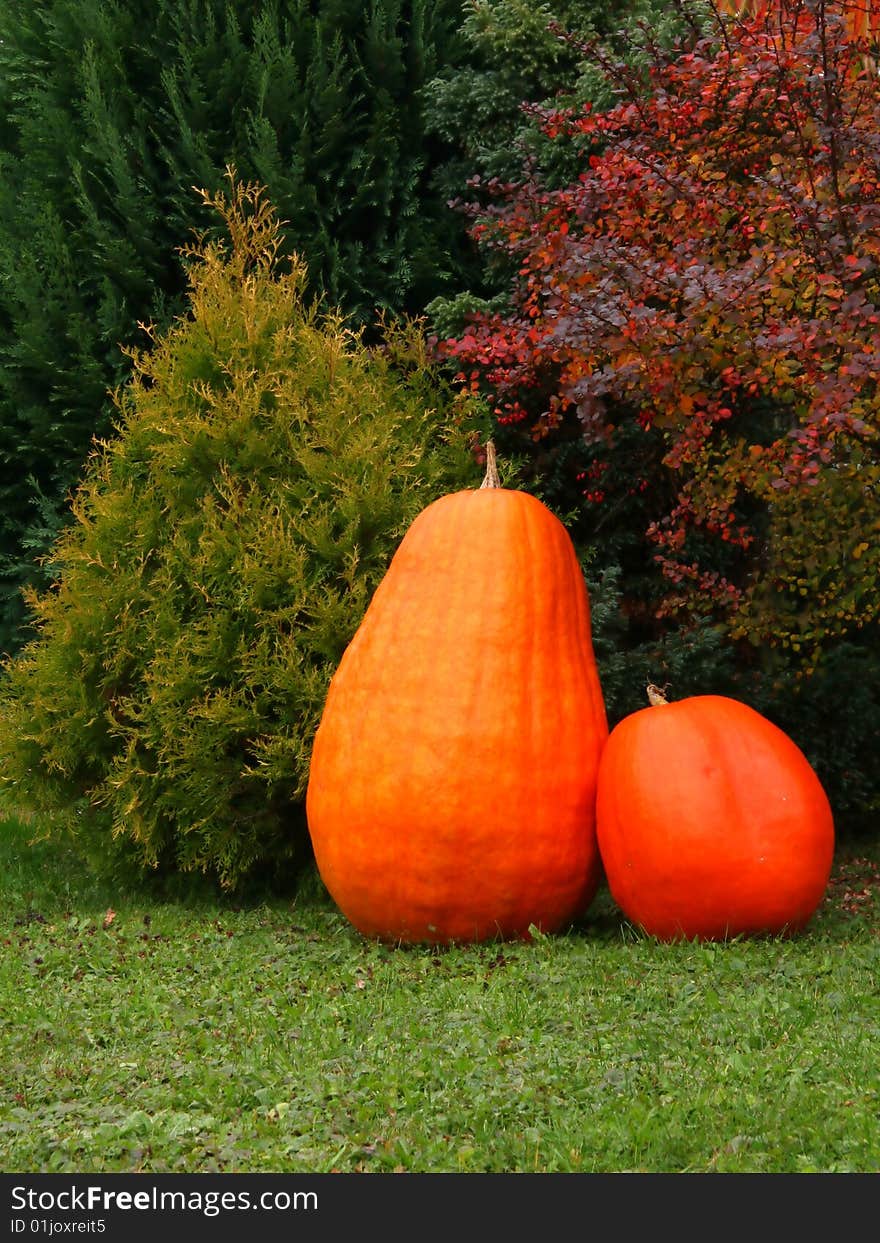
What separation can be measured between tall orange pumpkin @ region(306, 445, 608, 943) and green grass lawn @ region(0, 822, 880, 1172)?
0.20 meters

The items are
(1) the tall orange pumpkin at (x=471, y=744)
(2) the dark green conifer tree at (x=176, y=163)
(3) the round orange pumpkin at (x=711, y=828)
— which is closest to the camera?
(3) the round orange pumpkin at (x=711, y=828)

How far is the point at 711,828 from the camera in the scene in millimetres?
4273

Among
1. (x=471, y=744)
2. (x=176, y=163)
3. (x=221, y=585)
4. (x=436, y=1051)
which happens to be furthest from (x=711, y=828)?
(x=176, y=163)

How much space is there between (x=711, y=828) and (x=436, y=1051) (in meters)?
1.32

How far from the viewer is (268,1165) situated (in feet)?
8.85

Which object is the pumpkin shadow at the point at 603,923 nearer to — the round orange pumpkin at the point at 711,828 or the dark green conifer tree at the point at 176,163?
the round orange pumpkin at the point at 711,828

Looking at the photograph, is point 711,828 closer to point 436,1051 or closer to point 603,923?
point 603,923

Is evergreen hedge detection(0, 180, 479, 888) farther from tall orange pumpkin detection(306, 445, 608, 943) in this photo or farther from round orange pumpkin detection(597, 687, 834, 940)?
round orange pumpkin detection(597, 687, 834, 940)

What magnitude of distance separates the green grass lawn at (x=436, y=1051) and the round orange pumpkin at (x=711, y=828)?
13cm

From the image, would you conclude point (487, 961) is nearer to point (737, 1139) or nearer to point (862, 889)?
A: point (737, 1139)

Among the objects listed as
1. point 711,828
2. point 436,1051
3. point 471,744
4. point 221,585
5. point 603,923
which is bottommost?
point 603,923

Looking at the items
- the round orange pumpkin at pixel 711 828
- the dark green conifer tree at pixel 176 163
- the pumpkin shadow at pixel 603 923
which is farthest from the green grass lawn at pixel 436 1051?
the dark green conifer tree at pixel 176 163

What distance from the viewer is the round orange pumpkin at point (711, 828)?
428 cm

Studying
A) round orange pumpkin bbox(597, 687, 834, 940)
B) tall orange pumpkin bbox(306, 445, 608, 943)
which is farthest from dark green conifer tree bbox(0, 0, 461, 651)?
round orange pumpkin bbox(597, 687, 834, 940)
